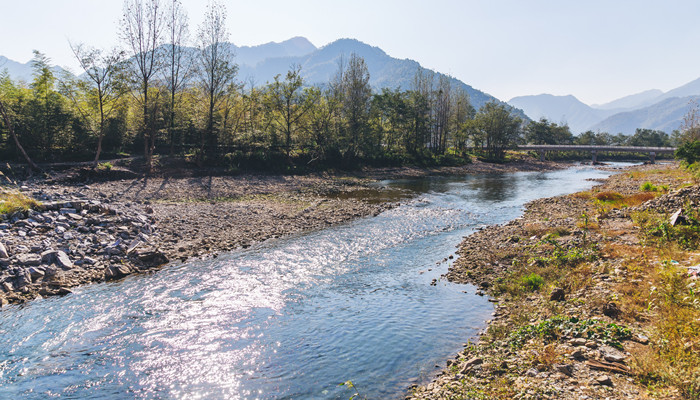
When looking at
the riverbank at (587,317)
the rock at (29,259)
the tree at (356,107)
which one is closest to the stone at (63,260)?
the rock at (29,259)

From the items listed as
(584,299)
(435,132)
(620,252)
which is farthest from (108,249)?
(435,132)

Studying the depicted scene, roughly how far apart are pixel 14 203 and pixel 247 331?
49.6 feet

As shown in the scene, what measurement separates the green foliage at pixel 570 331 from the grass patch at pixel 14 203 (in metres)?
21.5

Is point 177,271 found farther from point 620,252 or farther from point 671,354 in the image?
point 620,252

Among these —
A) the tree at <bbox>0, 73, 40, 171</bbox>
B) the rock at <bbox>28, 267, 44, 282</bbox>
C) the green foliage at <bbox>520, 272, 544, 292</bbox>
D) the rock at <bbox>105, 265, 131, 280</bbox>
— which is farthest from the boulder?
the tree at <bbox>0, 73, 40, 171</bbox>

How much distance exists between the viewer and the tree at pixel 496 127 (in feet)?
284

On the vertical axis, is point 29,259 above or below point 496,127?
below

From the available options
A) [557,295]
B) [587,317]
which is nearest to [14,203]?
[557,295]

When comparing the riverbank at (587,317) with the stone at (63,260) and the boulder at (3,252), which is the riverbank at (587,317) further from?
the boulder at (3,252)

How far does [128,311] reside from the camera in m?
10.8

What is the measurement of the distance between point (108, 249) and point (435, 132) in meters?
74.0

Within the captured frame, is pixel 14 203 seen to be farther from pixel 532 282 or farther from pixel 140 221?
pixel 532 282

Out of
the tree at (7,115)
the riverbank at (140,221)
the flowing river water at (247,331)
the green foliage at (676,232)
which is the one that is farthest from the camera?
the tree at (7,115)

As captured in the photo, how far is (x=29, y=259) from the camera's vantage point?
12.6m
